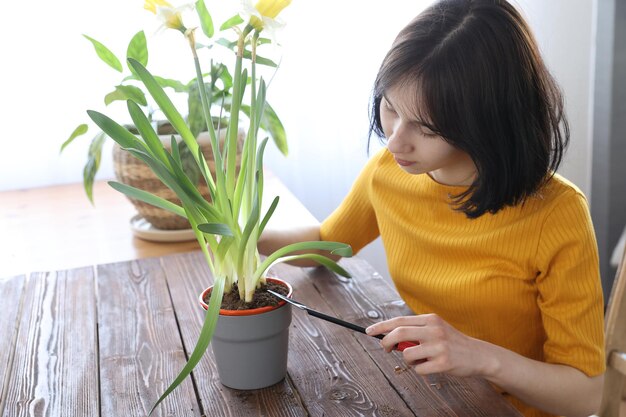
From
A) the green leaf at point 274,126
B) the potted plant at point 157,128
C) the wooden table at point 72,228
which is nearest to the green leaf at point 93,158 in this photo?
the potted plant at point 157,128

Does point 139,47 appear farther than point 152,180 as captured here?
No

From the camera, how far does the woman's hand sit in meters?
0.82

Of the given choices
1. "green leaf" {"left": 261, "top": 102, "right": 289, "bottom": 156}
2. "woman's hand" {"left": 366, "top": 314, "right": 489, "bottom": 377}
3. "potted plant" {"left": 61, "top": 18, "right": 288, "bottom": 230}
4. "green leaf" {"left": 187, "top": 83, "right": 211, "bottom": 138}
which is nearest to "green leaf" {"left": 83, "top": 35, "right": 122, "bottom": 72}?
"potted plant" {"left": 61, "top": 18, "right": 288, "bottom": 230}

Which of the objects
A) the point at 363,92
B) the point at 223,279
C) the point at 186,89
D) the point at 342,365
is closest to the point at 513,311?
the point at 342,365

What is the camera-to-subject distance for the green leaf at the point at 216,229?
0.81 meters

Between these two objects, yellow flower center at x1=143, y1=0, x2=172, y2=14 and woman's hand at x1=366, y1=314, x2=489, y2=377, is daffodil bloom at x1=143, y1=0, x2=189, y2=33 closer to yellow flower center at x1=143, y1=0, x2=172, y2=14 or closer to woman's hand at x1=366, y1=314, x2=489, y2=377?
yellow flower center at x1=143, y1=0, x2=172, y2=14

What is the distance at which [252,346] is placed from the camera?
0.88 metres

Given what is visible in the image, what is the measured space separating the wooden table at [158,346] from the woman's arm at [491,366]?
37 millimetres

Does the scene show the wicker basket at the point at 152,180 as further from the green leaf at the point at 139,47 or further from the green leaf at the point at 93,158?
the green leaf at the point at 139,47

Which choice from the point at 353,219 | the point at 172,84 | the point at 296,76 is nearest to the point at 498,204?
the point at 353,219

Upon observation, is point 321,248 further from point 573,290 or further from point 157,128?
point 157,128

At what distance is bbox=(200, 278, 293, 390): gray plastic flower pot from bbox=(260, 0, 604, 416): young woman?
4.6 inches

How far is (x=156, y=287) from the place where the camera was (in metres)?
1.24

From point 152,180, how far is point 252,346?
72cm
